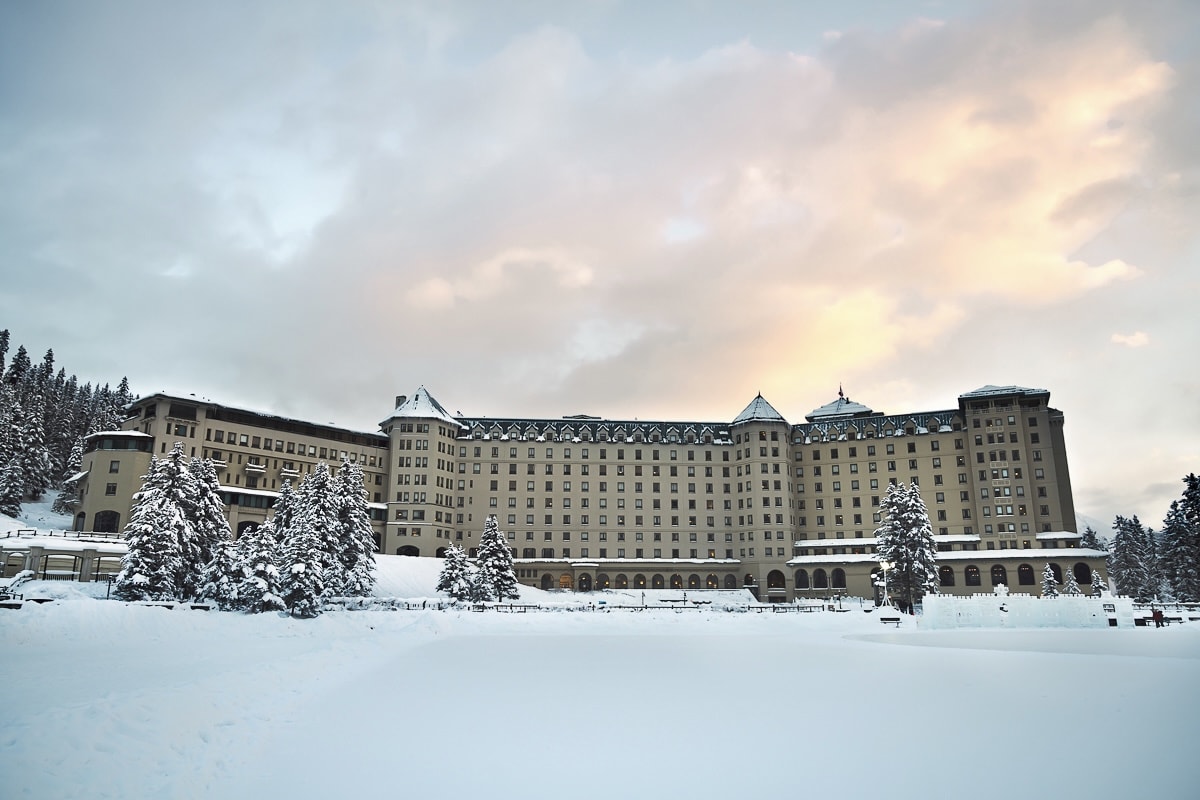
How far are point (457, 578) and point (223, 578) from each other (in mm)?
24478

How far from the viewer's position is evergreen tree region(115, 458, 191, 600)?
49969 millimetres

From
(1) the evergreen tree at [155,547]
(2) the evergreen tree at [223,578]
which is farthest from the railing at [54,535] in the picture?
(2) the evergreen tree at [223,578]

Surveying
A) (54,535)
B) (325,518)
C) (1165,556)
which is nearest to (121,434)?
(54,535)

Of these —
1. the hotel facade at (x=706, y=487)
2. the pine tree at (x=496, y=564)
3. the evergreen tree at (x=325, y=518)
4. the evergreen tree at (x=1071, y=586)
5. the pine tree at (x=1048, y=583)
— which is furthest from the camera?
the hotel facade at (x=706, y=487)

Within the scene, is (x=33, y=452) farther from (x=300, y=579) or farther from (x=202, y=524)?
(x=300, y=579)

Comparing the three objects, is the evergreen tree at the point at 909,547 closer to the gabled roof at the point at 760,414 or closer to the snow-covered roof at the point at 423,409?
the gabled roof at the point at 760,414

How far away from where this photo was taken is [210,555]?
60188 mm

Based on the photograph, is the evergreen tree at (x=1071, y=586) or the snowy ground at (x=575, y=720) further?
the evergreen tree at (x=1071, y=586)

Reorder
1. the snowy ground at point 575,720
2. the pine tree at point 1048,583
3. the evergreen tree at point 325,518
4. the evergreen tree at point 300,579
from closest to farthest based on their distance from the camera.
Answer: the snowy ground at point 575,720 < the evergreen tree at point 300,579 < the evergreen tree at point 325,518 < the pine tree at point 1048,583

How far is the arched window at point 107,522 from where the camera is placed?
83.8m

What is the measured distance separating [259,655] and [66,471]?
11639 centimetres

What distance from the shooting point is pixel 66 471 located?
122m

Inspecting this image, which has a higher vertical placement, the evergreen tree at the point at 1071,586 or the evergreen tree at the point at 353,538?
the evergreen tree at the point at 353,538

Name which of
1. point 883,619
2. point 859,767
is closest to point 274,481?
point 883,619
